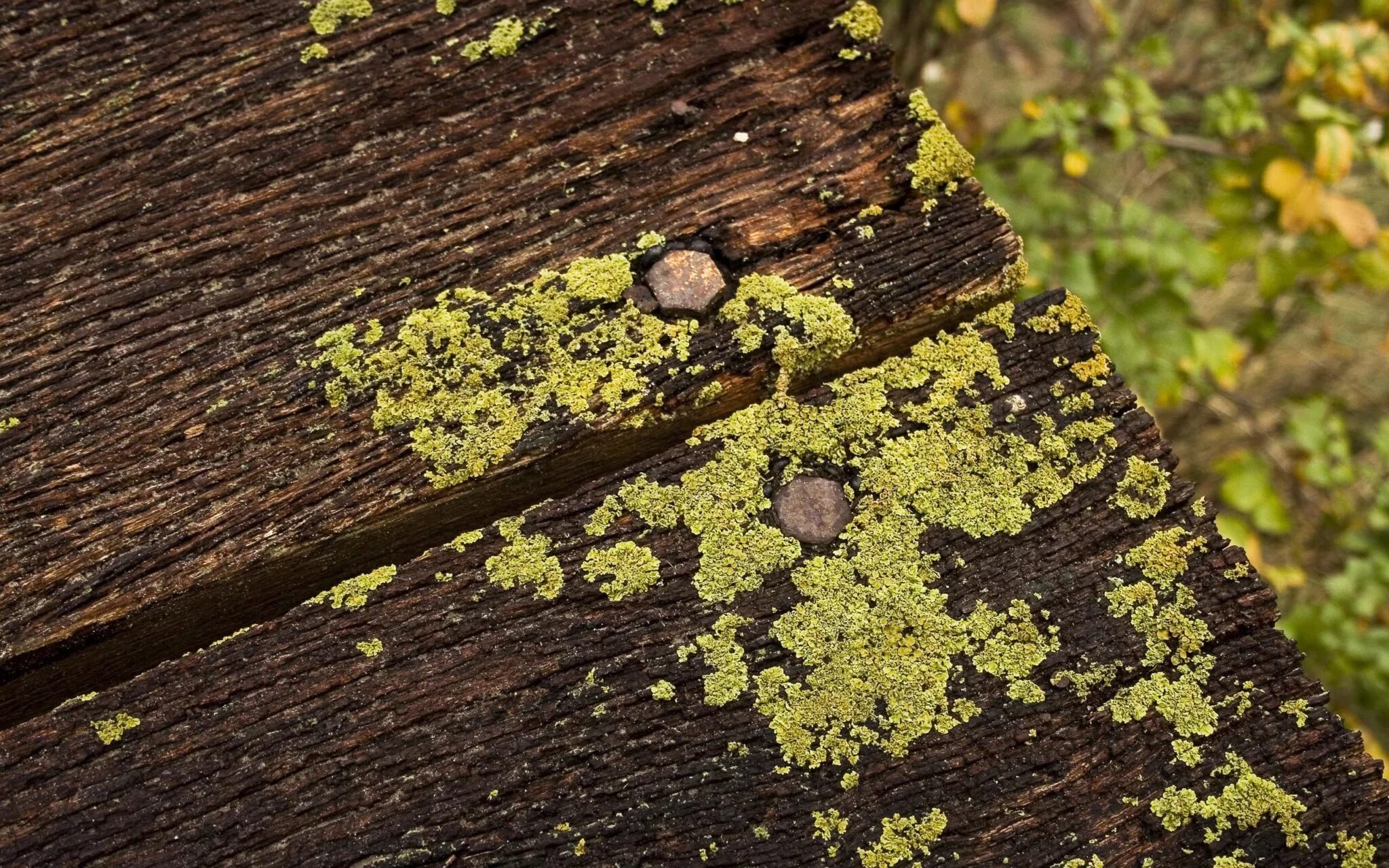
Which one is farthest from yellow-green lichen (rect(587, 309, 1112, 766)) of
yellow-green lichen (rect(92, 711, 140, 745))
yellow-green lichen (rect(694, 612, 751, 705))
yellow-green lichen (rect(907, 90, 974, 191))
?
yellow-green lichen (rect(92, 711, 140, 745))

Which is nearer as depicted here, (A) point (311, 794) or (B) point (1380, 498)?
(A) point (311, 794)

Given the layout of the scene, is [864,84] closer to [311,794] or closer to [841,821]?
[841,821]

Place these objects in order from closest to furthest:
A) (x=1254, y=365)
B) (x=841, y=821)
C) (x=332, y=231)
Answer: (x=841, y=821) < (x=332, y=231) < (x=1254, y=365)

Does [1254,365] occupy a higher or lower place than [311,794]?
higher

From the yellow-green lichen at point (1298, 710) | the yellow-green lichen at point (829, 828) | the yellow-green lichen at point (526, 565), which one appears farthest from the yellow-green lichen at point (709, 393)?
the yellow-green lichen at point (1298, 710)

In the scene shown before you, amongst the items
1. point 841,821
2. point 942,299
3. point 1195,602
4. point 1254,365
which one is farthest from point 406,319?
point 1254,365

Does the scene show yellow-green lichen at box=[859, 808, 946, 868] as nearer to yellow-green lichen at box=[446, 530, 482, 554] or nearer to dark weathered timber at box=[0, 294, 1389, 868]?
dark weathered timber at box=[0, 294, 1389, 868]

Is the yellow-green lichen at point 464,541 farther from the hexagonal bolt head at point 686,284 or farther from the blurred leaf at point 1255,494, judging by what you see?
the blurred leaf at point 1255,494
